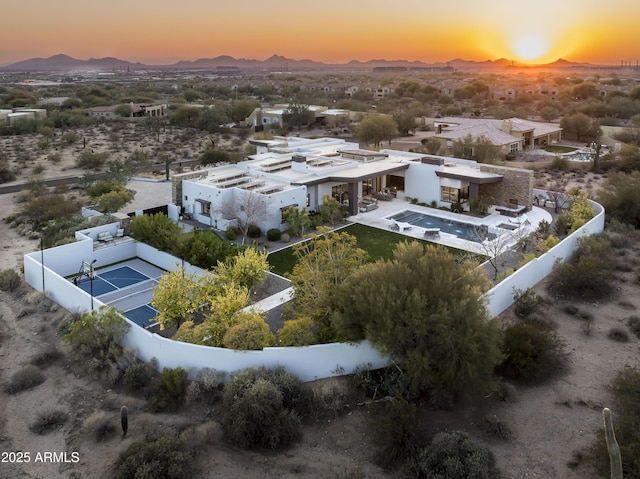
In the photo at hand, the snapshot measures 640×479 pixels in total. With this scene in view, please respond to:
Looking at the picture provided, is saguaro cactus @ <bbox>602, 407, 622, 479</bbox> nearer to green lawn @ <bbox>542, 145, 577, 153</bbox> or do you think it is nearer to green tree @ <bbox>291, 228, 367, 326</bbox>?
green tree @ <bbox>291, 228, 367, 326</bbox>

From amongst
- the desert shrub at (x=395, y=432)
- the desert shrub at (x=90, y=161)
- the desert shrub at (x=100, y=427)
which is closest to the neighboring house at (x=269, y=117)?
the desert shrub at (x=90, y=161)

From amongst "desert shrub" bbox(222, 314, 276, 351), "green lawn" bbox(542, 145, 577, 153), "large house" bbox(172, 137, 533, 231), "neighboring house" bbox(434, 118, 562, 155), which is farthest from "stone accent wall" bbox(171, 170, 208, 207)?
"green lawn" bbox(542, 145, 577, 153)

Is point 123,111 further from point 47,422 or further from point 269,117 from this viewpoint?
point 47,422

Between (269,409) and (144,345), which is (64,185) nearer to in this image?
(144,345)

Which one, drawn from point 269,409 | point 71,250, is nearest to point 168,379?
point 269,409

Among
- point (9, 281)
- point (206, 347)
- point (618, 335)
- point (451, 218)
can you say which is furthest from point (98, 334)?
point (451, 218)

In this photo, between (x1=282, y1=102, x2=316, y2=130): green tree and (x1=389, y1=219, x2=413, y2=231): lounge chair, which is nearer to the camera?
(x1=389, y1=219, x2=413, y2=231): lounge chair

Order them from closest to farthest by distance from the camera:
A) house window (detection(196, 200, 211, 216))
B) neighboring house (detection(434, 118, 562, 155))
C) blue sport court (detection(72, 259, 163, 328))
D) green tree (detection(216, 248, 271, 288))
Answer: green tree (detection(216, 248, 271, 288)), blue sport court (detection(72, 259, 163, 328)), house window (detection(196, 200, 211, 216)), neighboring house (detection(434, 118, 562, 155))
